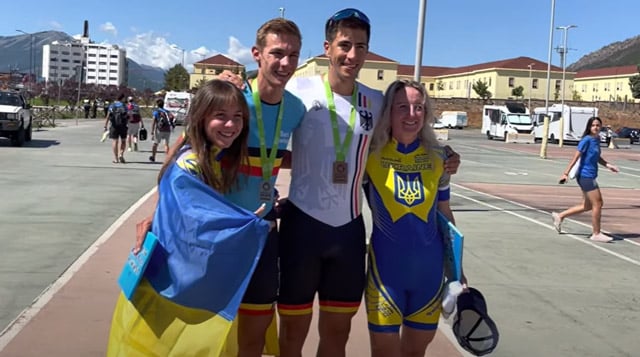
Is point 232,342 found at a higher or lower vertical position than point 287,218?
lower

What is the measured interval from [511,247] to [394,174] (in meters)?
5.96

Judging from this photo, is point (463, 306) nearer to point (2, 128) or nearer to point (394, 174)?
point (394, 174)

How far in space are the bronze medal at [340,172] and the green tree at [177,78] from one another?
100714 millimetres

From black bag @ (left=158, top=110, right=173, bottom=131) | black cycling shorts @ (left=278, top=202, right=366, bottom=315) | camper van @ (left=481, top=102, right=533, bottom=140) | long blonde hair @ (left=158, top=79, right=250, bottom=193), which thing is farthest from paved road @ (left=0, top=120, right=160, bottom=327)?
camper van @ (left=481, top=102, right=533, bottom=140)

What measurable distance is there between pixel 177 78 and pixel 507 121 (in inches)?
2395

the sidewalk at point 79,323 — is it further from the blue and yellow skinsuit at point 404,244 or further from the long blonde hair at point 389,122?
the long blonde hair at point 389,122

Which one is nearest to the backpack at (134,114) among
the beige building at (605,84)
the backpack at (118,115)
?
the backpack at (118,115)

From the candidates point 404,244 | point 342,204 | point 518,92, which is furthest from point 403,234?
point 518,92

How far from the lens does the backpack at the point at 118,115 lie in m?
17.2

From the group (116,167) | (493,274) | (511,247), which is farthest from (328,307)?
(116,167)

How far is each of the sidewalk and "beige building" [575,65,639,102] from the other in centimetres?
11771

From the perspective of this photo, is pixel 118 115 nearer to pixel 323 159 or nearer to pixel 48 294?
pixel 48 294

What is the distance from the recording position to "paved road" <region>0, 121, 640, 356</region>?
5.39 m

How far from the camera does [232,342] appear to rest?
3107mm
